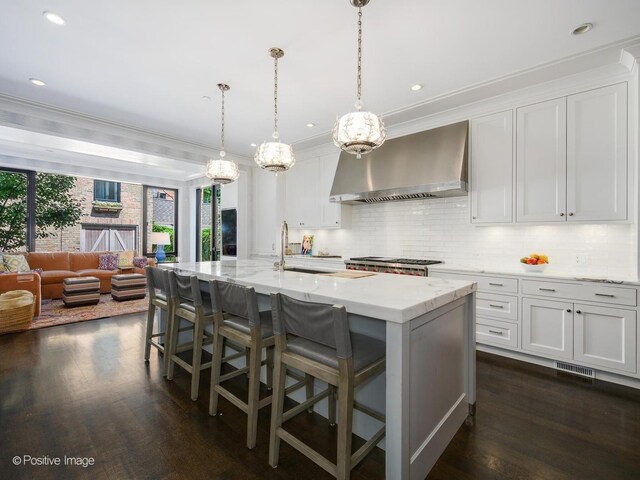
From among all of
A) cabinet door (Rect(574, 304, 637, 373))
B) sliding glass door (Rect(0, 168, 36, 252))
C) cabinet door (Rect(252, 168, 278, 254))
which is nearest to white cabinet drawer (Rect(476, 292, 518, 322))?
cabinet door (Rect(574, 304, 637, 373))

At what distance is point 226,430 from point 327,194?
3689 mm

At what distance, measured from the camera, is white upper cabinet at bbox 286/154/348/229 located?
4.88 m

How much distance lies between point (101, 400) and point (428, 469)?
2.32 meters

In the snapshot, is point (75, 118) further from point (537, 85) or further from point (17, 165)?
point (537, 85)

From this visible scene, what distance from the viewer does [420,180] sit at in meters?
3.61

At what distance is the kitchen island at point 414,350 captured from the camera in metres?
1.34

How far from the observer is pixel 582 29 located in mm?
2277

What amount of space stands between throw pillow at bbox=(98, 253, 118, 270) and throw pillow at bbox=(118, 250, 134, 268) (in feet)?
0.39

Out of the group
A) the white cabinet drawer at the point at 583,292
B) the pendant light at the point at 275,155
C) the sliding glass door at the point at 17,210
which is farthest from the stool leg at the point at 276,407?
the sliding glass door at the point at 17,210

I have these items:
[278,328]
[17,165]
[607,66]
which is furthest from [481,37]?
[17,165]

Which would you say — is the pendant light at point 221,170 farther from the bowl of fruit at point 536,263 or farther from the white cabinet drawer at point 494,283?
the bowl of fruit at point 536,263

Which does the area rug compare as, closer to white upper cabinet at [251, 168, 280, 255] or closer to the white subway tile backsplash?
white upper cabinet at [251, 168, 280, 255]

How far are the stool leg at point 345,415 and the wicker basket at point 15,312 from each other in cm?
453

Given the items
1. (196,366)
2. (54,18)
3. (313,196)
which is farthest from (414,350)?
(313,196)
